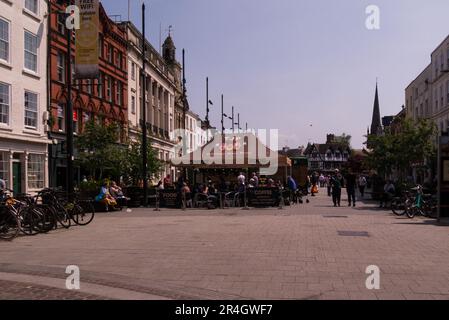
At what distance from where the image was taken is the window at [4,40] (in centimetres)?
2456

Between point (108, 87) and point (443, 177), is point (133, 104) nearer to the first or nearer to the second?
point (108, 87)

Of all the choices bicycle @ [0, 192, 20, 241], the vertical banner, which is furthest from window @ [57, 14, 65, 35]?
bicycle @ [0, 192, 20, 241]

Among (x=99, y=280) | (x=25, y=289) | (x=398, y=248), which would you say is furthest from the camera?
(x=398, y=248)

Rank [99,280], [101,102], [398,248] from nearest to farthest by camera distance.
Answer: [99,280]
[398,248]
[101,102]

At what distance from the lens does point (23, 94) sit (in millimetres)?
26391

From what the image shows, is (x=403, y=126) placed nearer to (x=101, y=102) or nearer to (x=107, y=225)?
(x=107, y=225)

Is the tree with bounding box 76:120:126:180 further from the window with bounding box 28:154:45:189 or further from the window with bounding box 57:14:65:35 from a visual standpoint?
the window with bounding box 57:14:65:35

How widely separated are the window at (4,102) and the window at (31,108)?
1691 millimetres

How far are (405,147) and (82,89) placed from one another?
20.7 metres

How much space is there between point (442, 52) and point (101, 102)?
30176 mm

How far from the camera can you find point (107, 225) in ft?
51.1

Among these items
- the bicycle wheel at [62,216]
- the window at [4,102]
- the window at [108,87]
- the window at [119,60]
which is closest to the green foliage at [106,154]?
the window at [4,102]

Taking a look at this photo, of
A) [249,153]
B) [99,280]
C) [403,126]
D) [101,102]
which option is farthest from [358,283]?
[101,102]

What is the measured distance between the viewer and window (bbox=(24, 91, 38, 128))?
2684 cm
